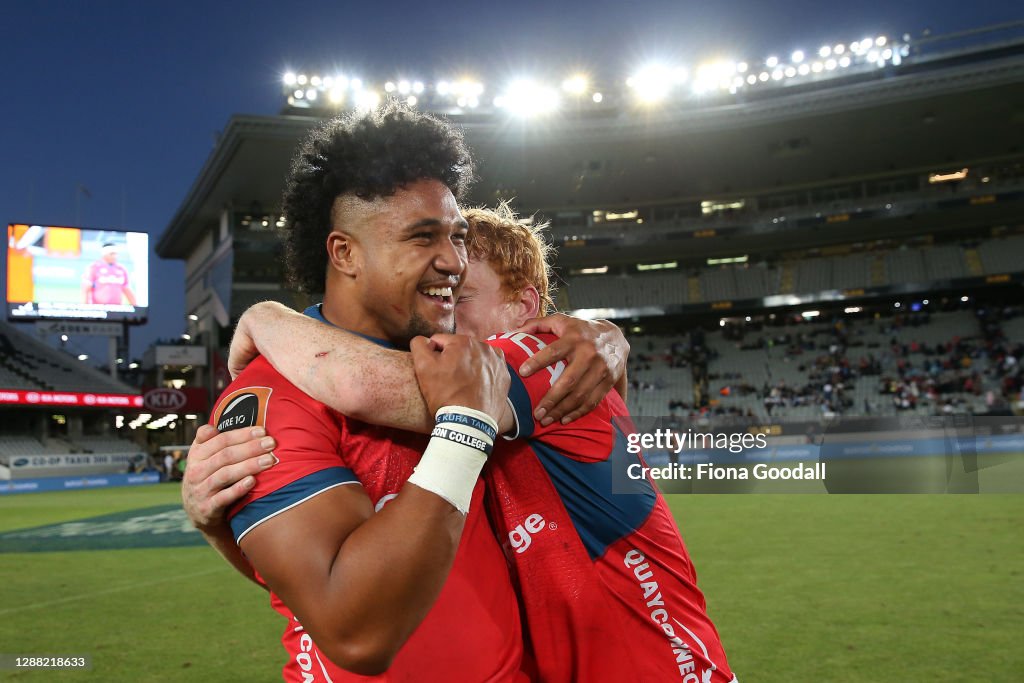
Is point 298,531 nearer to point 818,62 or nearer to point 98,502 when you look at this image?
point 98,502

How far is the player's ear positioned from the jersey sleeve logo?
490mm

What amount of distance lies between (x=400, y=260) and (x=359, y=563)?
36.8 inches

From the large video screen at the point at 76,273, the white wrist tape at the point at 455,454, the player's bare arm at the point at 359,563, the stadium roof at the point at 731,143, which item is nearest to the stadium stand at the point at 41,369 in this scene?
the large video screen at the point at 76,273

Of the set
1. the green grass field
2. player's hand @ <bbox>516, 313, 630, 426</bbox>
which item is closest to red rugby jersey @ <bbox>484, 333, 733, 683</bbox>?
player's hand @ <bbox>516, 313, 630, 426</bbox>

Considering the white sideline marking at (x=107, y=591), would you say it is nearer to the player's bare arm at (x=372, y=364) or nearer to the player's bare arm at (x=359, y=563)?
the player's bare arm at (x=372, y=364)

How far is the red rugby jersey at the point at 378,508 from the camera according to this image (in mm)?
1914

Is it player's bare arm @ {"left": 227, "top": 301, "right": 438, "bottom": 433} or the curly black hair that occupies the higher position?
the curly black hair

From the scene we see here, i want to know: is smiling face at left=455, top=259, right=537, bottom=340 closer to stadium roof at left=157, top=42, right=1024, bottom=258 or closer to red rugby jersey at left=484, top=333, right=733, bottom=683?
red rugby jersey at left=484, top=333, right=733, bottom=683

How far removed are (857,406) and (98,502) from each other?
101 ft

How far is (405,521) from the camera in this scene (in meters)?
1.72

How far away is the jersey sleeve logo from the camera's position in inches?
77.5

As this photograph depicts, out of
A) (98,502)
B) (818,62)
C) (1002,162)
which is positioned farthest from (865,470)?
(1002,162)

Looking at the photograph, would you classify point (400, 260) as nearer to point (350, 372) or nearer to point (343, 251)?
point (343, 251)

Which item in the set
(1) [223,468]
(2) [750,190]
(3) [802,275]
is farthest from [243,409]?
(2) [750,190]
